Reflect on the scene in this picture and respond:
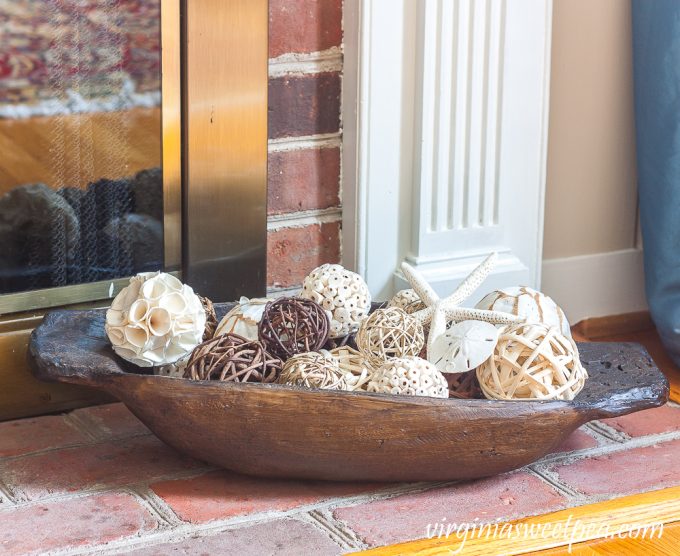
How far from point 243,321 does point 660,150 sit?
0.70m

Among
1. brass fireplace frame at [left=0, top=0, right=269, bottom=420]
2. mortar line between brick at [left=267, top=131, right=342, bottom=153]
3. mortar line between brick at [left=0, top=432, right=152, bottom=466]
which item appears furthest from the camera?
mortar line between brick at [left=267, top=131, right=342, bottom=153]

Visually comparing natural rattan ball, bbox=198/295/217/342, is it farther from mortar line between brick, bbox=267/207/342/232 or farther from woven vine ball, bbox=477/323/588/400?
woven vine ball, bbox=477/323/588/400

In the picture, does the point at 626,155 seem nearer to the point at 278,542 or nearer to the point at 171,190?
the point at 171,190

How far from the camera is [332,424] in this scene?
1052 millimetres

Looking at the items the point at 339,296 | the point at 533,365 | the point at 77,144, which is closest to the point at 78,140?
the point at 77,144

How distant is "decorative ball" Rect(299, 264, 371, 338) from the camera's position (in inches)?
47.9

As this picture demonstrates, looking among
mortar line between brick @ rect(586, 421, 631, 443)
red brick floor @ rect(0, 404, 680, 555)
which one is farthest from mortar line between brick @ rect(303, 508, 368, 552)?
mortar line between brick @ rect(586, 421, 631, 443)

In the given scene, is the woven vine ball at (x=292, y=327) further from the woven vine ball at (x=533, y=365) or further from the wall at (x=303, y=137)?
the wall at (x=303, y=137)

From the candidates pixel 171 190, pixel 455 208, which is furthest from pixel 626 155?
pixel 171 190

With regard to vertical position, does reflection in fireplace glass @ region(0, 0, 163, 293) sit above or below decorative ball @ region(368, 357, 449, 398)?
above

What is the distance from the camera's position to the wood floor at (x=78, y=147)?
1.27 metres

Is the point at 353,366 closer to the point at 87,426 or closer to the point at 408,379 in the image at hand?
the point at 408,379

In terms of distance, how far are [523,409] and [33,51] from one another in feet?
2.24

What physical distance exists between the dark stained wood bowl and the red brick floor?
3 centimetres
